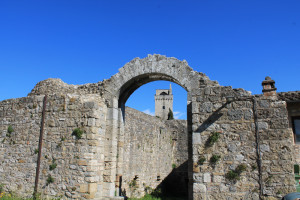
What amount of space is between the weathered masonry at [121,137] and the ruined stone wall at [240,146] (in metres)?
0.02

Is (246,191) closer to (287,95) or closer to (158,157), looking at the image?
(287,95)

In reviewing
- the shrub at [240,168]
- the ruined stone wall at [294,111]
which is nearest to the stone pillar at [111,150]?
the shrub at [240,168]

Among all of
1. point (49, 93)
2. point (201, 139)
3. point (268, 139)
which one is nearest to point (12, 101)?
point (49, 93)

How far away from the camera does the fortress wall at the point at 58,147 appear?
761cm

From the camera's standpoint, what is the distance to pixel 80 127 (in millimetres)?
7914

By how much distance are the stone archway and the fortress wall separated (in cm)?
27

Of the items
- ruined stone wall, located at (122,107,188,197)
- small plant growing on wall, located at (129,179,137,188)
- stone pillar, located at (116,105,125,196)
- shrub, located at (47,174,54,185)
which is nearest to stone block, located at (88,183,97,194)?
stone pillar, located at (116,105,125,196)

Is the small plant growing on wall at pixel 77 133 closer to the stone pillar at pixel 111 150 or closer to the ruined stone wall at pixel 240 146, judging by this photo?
the stone pillar at pixel 111 150

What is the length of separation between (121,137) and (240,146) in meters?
3.81

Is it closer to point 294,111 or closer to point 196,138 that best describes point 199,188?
point 196,138

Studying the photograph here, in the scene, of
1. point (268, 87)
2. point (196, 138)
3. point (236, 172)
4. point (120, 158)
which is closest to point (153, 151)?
point (120, 158)

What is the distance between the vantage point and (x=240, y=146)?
6746 millimetres

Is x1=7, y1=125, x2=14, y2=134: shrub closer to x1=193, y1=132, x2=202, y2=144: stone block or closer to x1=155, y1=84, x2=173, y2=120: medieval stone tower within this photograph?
x1=193, y1=132, x2=202, y2=144: stone block

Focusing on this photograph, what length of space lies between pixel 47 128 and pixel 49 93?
4.55 feet
